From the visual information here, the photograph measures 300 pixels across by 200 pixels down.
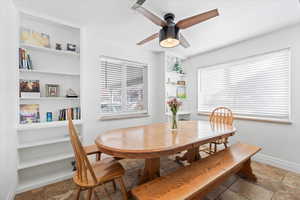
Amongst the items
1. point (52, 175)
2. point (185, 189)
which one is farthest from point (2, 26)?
point (185, 189)

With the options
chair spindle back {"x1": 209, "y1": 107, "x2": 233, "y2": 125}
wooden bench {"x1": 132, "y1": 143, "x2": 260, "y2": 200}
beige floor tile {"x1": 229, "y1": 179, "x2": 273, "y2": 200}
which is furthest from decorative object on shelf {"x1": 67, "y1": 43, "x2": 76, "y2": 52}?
beige floor tile {"x1": 229, "y1": 179, "x2": 273, "y2": 200}

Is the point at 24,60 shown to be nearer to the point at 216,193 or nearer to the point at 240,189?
the point at 216,193

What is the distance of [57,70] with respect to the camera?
2195 mm

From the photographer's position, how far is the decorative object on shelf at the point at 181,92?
3824 mm

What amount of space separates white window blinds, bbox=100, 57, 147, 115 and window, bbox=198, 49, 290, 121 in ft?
5.72

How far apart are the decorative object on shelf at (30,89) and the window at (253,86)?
3.56 metres

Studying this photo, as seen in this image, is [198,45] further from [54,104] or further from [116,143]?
[54,104]

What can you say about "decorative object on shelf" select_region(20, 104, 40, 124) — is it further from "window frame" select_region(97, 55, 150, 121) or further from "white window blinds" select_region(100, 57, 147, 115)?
"white window blinds" select_region(100, 57, 147, 115)

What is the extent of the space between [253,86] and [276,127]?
0.84 m

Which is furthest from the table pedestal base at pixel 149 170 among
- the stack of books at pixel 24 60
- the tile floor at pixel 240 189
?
the stack of books at pixel 24 60

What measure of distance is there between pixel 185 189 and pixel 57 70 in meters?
2.46

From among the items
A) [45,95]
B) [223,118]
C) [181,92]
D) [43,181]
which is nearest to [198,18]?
[223,118]

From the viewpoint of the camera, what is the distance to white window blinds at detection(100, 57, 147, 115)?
285cm

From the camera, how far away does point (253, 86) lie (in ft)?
8.82
